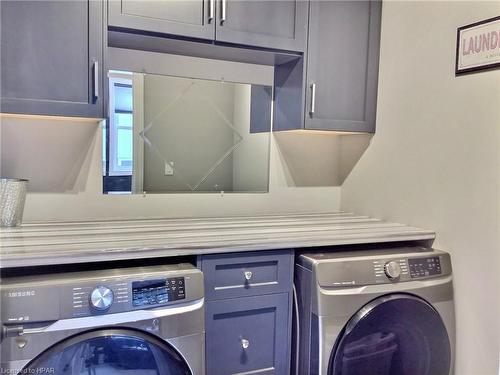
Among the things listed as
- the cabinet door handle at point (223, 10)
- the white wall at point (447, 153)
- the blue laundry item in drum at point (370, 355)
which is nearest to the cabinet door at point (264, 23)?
the cabinet door handle at point (223, 10)

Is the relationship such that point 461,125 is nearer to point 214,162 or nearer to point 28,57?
point 214,162

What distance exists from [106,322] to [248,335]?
0.57m

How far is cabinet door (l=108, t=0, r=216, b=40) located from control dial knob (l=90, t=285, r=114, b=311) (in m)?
1.04

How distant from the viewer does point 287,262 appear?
1.67m

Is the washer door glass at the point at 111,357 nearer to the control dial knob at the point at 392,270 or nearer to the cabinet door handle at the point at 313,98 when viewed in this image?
the control dial knob at the point at 392,270

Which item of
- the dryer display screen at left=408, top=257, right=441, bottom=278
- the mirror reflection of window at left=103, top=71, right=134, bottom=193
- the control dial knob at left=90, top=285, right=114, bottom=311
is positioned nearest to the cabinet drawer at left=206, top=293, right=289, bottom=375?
the control dial knob at left=90, top=285, right=114, bottom=311

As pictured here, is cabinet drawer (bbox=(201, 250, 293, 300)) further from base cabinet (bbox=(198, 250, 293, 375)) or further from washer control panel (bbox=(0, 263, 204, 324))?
washer control panel (bbox=(0, 263, 204, 324))

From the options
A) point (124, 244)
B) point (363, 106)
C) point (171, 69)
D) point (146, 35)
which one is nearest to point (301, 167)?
point (363, 106)

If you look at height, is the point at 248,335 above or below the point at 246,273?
below

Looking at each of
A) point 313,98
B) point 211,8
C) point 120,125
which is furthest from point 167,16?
point 313,98

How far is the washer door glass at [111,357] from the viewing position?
122 cm

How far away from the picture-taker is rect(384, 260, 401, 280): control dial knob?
5.54 feet

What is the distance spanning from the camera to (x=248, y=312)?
162 cm

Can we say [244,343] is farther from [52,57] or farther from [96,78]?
[52,57]
